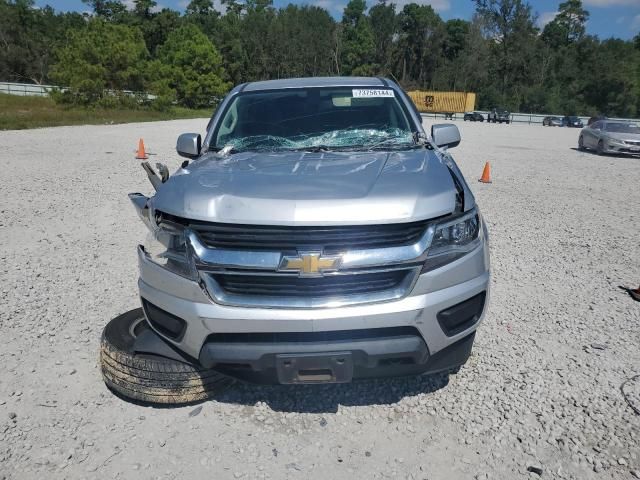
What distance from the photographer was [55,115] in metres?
28.8

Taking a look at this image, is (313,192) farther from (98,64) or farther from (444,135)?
(98,64)

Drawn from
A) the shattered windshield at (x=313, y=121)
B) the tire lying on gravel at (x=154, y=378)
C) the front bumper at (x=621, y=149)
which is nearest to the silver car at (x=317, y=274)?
the tire lying on gravel at (x=154, y=378)

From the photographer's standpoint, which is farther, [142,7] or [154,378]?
[142,7]

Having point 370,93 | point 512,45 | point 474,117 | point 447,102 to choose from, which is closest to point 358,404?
point 370,93

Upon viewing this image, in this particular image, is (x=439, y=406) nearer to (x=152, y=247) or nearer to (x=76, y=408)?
(x=152, y=247)

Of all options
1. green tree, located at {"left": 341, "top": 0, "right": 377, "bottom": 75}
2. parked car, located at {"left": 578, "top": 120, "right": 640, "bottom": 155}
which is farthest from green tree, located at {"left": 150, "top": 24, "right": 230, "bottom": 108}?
parked car, located at {"left": 578, "top": 120, "right": 640, "bottom": 155}

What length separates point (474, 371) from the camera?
3.24 metres

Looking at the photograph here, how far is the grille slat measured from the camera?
7.54ft

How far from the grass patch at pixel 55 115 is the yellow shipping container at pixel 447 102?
94.7ft

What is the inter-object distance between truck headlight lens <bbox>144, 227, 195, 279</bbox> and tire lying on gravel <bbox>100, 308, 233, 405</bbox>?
1.90ft

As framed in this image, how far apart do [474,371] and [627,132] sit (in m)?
17.8

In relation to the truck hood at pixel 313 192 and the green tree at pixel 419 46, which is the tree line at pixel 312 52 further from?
the truck hood at pixel 313 192

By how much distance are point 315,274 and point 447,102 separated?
59010 mm

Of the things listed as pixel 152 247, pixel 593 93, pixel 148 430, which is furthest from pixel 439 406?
pixel 593 93
